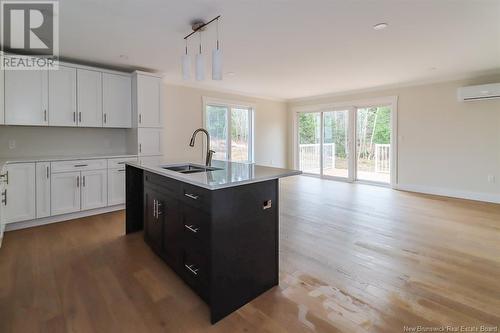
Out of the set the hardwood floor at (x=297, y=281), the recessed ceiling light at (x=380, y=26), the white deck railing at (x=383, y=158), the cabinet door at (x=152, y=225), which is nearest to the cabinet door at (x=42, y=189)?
the hardwood floor at (x=297, y=281)

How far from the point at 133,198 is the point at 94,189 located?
1139 millimetres

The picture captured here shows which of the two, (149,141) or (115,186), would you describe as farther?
(149,141)

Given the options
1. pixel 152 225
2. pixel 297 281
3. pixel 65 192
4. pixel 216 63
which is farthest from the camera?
pixel 65 192

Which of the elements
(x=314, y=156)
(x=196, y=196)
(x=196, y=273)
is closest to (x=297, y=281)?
(x=196, y=273)

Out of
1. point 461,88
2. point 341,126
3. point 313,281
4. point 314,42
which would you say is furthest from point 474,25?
point 341,126

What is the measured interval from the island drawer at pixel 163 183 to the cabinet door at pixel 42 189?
1837mm

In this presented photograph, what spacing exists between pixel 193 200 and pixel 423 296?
6.09 feet

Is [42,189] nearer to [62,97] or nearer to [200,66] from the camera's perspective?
[62,97]

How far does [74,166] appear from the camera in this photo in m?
3.63

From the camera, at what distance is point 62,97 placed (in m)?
3.65

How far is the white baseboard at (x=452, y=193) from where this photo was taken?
4.70 meters

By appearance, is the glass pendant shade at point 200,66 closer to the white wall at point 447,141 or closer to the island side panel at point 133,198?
the island side panel at point 133,198

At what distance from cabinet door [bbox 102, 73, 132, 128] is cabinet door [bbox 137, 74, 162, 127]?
246mm

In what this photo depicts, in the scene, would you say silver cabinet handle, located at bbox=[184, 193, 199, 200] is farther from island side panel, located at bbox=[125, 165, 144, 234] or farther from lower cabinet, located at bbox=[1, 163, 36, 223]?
lower cabinet, located at bbox=[1, 163, 36, 223]
